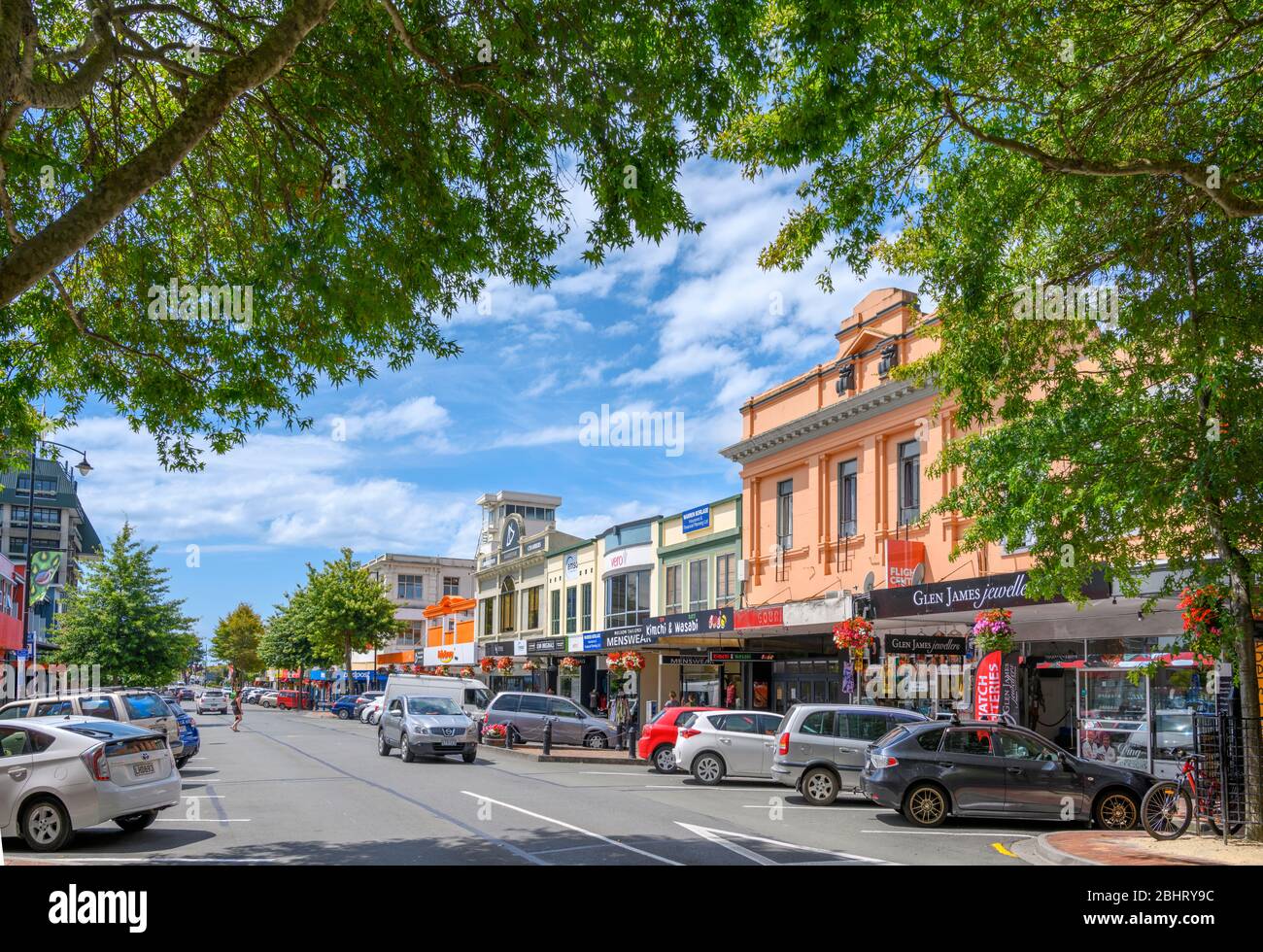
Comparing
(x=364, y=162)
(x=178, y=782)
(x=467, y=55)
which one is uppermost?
(x=467, y=55)

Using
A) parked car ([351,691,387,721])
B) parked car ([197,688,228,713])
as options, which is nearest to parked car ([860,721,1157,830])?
parked car ([351,691,387,721])

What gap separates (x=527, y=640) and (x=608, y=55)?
124 feet

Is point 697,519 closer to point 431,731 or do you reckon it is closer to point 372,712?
point 431,731

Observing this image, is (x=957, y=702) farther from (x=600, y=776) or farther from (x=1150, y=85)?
(x=1150, y=85)

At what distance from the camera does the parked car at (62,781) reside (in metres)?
11.9

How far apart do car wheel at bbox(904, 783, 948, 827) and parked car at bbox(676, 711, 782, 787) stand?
6165mm

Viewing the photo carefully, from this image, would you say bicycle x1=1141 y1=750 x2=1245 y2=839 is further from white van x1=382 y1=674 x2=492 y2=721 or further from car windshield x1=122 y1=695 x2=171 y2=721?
white van x1=382 y1=674 x2=492 y2=721

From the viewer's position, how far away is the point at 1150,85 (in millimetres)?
12047

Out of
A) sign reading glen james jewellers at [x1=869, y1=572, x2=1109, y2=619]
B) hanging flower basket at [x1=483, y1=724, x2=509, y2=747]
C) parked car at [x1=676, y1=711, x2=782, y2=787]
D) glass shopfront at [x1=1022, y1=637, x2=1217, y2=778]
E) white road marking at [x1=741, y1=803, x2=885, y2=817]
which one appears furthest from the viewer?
hanging flower basket at [x1=483, y1=724, x2=509, y2=747]

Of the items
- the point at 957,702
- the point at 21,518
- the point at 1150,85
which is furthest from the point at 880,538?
the point at 21,518

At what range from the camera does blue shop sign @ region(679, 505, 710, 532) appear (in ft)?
121

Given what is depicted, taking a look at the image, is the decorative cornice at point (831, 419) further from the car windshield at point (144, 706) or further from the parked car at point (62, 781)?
the parked car at point (62, 781)

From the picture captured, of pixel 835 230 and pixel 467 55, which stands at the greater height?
pixel 467 55

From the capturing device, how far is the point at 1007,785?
611 inches
